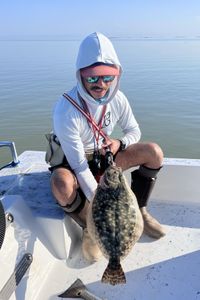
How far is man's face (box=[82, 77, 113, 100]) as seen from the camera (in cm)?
263

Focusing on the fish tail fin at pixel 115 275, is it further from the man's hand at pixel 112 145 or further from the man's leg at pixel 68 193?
the man's hand at pixel 112 145

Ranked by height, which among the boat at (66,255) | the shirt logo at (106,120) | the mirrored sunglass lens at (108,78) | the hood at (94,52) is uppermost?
the hood at (94,52)

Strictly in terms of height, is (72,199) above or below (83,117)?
below

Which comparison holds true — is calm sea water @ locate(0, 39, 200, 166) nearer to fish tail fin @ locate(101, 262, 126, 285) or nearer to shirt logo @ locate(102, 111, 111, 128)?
shirt logo @ locate(102, 111, 111, 128)

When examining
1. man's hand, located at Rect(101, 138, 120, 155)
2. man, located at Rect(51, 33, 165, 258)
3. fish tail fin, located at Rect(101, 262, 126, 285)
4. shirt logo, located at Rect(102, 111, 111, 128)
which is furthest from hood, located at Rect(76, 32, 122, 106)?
fish tail fin, located at Rect(101, 262, 126, 285)

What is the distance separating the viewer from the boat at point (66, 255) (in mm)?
2471

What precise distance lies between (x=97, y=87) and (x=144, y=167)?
30.9 inches

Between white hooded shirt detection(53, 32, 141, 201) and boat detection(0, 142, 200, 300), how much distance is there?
1.27 feet

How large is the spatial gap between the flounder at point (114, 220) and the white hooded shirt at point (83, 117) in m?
0.34

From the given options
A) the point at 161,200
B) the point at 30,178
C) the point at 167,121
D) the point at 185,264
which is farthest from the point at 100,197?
the point at 167,121

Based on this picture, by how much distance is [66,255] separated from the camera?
2889mm

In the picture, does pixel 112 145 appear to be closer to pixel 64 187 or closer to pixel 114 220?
pixel 64 187

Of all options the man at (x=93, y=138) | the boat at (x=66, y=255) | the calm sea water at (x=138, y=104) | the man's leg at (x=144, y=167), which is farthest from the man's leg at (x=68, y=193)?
the calm sea water at (x=138, y=104)

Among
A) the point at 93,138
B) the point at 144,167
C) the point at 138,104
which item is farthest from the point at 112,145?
the point at 138,104
